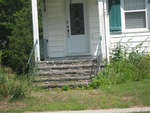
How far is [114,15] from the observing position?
12.0 meters

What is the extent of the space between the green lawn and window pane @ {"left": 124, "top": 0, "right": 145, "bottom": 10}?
3.66 m

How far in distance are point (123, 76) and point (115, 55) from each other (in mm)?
1467

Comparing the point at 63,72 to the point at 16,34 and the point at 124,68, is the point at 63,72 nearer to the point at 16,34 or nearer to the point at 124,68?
the point at 124,68

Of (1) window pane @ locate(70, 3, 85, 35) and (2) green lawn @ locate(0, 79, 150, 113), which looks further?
(1) window pane @ locate(70, 3, 85, 35)

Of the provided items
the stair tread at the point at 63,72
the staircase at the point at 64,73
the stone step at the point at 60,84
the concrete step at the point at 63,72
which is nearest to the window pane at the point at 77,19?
the staircase at the point at 64,73

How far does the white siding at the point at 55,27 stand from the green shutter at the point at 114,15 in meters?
2.09

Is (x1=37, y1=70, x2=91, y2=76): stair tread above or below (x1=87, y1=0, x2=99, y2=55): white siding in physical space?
below

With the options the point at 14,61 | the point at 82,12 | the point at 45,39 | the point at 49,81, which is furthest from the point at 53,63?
the point at 14,61

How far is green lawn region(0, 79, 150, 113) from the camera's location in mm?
7765

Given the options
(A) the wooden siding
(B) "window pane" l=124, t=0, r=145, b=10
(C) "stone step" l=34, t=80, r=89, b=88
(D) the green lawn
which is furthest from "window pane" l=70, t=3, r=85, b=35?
(D) the green lawn

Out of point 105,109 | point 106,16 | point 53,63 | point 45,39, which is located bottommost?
point 105,109

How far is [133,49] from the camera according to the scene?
1185 centimetres

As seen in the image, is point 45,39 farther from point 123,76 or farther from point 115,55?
point 123,76

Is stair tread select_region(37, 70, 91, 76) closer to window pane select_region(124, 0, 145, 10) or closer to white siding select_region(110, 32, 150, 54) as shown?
white siding select_region(110, 32, 150, 54)
